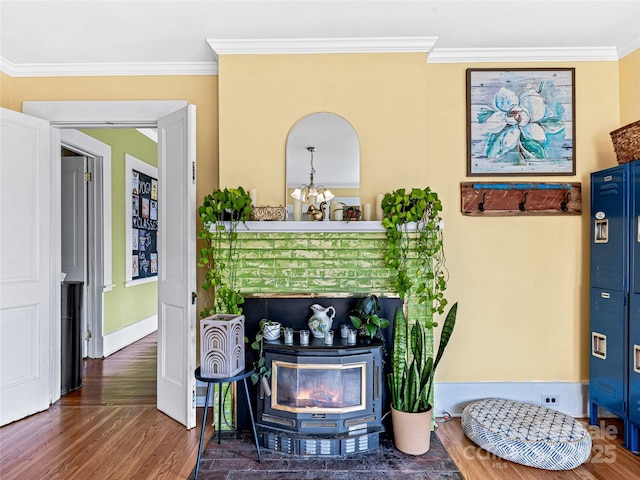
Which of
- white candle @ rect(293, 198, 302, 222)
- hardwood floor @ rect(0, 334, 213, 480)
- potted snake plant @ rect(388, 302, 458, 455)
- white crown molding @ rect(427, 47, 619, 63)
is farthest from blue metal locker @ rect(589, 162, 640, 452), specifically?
hardwood floor @ rect(0, 334, 213, 480)

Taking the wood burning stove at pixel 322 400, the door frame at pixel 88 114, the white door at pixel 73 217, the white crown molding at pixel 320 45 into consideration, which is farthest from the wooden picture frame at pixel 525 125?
the white door at pixel 73 217

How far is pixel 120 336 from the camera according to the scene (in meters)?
4.50

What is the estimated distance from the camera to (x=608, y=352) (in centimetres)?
250

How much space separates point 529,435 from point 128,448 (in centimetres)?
233

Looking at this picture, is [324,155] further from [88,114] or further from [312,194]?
[88,114]

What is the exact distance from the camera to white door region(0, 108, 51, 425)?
263cm

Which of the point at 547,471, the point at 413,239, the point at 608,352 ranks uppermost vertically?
the point at 413,239

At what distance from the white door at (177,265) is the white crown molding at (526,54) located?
1852 millimetres

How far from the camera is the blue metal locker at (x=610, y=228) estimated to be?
7.80ft

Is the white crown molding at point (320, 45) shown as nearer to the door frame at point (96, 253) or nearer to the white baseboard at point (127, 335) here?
the door frame at point (96, 253)

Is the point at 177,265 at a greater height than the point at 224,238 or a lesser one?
lesser

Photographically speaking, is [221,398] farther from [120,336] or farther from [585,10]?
[585,10]

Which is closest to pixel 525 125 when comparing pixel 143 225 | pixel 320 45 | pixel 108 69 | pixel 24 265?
pixel 320 45

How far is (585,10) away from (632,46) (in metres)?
0.68
